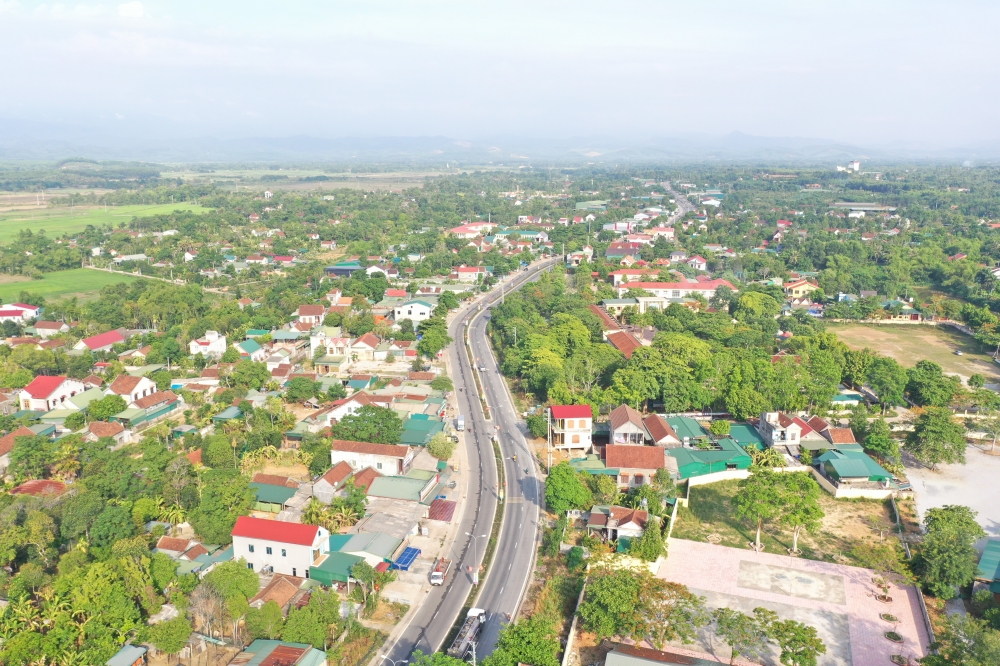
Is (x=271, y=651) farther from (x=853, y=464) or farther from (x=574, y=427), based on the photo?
(x=853, y=464)

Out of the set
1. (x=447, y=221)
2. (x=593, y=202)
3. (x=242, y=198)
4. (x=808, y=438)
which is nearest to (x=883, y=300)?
(x=808, y=438)

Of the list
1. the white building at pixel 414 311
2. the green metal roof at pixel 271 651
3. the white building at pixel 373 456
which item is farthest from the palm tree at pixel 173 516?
the white building at pixel 414 311

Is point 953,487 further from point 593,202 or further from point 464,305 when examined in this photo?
point 593,202

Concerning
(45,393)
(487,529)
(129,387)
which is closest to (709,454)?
(487,529)

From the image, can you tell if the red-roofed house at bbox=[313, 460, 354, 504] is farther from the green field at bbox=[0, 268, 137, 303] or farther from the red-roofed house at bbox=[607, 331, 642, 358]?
the green field at bbox=[0, 268, 137, 303]

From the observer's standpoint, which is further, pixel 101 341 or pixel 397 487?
pixel 101 341

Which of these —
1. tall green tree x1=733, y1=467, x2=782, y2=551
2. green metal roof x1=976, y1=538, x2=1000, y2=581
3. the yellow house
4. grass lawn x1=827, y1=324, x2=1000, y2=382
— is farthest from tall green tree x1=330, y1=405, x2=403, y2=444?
the yellow house

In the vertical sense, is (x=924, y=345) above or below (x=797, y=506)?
below
